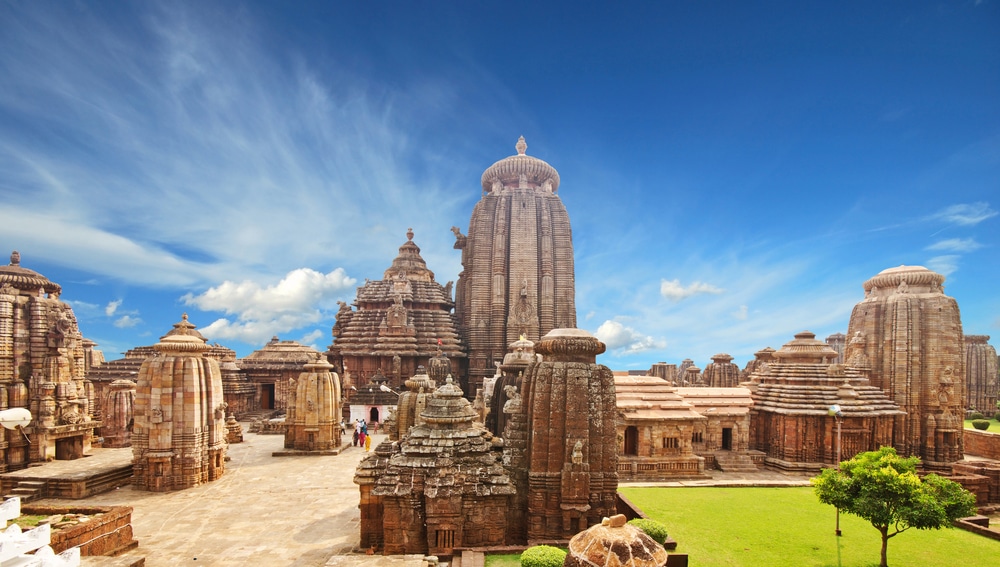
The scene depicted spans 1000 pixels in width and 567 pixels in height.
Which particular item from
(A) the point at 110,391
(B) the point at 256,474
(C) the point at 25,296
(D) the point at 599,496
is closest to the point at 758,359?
(D) the point at 599,496

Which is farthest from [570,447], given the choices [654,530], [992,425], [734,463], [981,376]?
[981,376]

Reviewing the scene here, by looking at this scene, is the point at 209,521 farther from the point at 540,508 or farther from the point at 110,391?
the point at 110,391

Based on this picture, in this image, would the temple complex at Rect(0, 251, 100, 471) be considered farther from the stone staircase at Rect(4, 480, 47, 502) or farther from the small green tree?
the small green tree

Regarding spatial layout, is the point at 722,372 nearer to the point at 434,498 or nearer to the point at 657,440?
the point at 657,440

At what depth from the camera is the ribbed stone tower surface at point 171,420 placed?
742 inches

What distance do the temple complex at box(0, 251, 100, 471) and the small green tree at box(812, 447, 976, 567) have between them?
28554 mm

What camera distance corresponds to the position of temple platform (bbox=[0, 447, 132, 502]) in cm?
1775

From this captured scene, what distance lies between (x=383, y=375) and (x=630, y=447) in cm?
1957

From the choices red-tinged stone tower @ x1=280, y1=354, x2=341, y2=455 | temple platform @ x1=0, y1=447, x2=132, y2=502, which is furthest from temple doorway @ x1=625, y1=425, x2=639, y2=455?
temple platform @ x1=0, y1=447, x2=132, y2=502

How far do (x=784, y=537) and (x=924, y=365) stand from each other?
63.1 feet

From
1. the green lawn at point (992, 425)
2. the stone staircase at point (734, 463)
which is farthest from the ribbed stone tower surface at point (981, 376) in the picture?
the stone staircase at point (734, 463)

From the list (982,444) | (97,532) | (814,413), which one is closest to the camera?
(97,532)

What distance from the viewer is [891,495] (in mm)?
11625

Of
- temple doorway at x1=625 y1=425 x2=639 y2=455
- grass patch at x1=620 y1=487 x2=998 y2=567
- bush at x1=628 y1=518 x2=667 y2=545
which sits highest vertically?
bush at x1=628 y1=518 x2=667 y2=545
